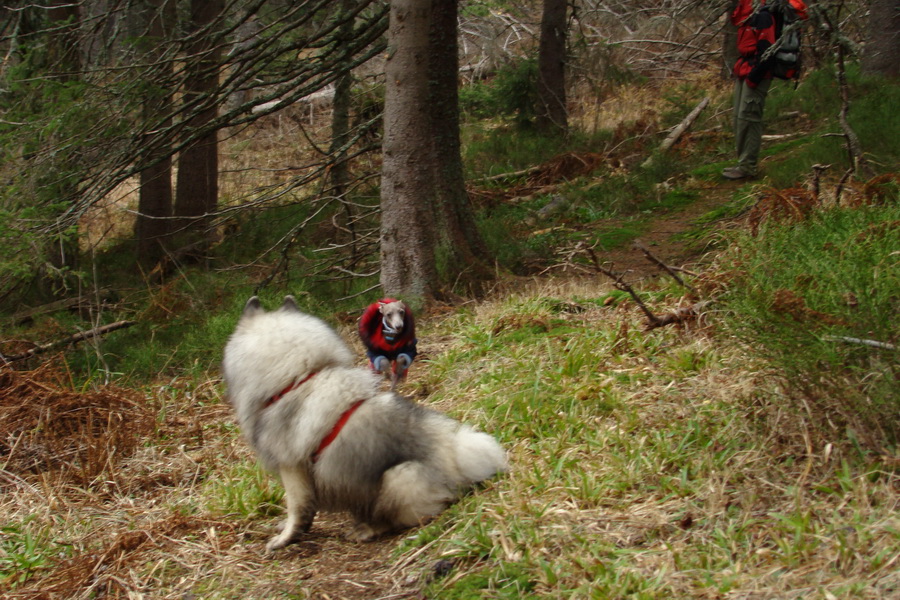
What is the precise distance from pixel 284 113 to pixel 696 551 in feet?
70.1

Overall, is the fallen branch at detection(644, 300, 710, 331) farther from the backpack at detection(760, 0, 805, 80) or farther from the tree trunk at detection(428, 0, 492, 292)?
the backpack at detection(760, 0, 805, 80)

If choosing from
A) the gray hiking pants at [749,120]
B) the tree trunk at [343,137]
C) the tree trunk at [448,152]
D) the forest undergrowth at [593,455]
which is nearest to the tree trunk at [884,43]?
the gray hiking pants at [749,120]

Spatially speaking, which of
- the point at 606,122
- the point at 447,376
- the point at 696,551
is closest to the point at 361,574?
the point at 696,551

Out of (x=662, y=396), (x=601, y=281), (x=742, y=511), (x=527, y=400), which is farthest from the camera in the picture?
(x=601, y=281)

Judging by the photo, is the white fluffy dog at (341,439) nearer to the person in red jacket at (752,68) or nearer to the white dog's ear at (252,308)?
the white dog's ear at (252,308)

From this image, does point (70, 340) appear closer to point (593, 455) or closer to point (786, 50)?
point (593, 455)

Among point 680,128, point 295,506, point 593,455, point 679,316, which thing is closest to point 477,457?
point 593,455

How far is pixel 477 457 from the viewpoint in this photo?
14.0 ft

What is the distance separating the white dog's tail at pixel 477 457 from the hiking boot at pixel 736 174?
7886 mm

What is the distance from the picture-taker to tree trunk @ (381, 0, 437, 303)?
8164mm

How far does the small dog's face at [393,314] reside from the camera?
234 inches

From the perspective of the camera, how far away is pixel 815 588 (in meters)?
2.77

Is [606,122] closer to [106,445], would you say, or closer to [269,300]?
[269,300]

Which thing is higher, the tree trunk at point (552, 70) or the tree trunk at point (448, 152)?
the tree trunk at point (552, 70)
